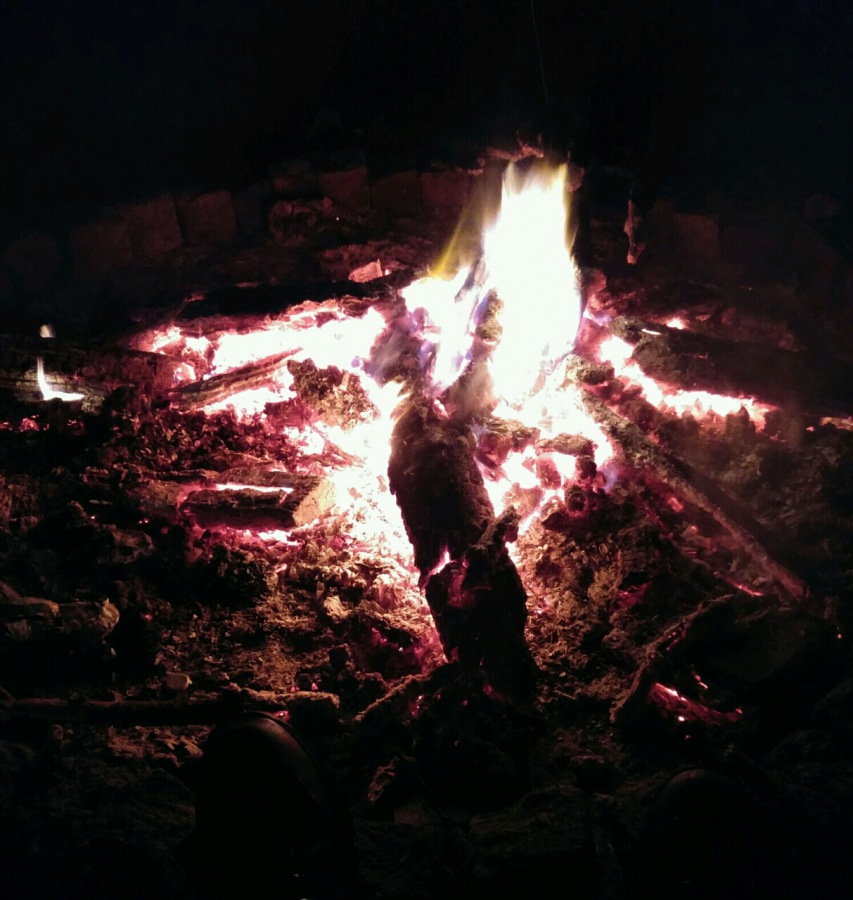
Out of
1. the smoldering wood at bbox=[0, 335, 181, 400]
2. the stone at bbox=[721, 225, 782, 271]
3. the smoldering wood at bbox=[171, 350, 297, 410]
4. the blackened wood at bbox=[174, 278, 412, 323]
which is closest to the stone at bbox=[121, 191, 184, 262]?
the blackened wood at bbox=[174, 278, 412, 323]

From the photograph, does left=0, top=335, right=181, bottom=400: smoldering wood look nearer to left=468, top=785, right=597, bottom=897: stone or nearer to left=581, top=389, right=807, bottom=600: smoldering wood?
left=581, top=389, right=807, bottom=600: smoldering wood

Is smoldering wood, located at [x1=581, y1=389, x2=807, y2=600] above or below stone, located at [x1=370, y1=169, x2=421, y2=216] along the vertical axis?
below

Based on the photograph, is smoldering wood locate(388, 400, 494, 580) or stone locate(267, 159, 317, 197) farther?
stone locate(267, 159, 317, 197)

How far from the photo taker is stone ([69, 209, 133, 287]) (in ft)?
15.3

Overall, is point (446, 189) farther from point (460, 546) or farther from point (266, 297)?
point (460, 546)

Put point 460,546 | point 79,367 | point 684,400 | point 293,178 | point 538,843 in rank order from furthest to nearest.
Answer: point 293,178 → point 684,400 → point 79,367 → point 460,546 → point 538,843

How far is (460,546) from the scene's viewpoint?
274cm

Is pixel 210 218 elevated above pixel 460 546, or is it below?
above

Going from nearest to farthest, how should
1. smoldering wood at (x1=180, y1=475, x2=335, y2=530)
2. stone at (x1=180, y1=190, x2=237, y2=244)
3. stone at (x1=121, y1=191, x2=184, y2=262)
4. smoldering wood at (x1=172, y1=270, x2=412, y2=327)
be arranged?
smoldering wood at (x1=180, y1=475, x2=335, y2=530) → smoldering wood at (x1=172, y1=270, x2=412, y2=327) → stone at (x1=121, y1=191, x2=184, y2=262) → stone at (x1=180, y1=190, x2=237, y2=244)

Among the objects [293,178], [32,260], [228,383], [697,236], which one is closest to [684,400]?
[697,236]

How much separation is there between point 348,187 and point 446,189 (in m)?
0.74

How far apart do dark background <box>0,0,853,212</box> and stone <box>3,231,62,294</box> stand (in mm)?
649

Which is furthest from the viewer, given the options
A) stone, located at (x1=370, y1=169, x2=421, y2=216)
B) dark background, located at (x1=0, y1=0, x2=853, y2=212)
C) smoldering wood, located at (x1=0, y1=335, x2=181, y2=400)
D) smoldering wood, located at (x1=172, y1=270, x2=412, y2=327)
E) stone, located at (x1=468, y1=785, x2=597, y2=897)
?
dark background, located at (x1=0, y1=0, x2=853, y2=212)

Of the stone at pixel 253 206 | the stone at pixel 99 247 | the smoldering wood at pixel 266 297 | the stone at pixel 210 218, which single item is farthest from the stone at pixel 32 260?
the smoldering wood at pixel 266 297
